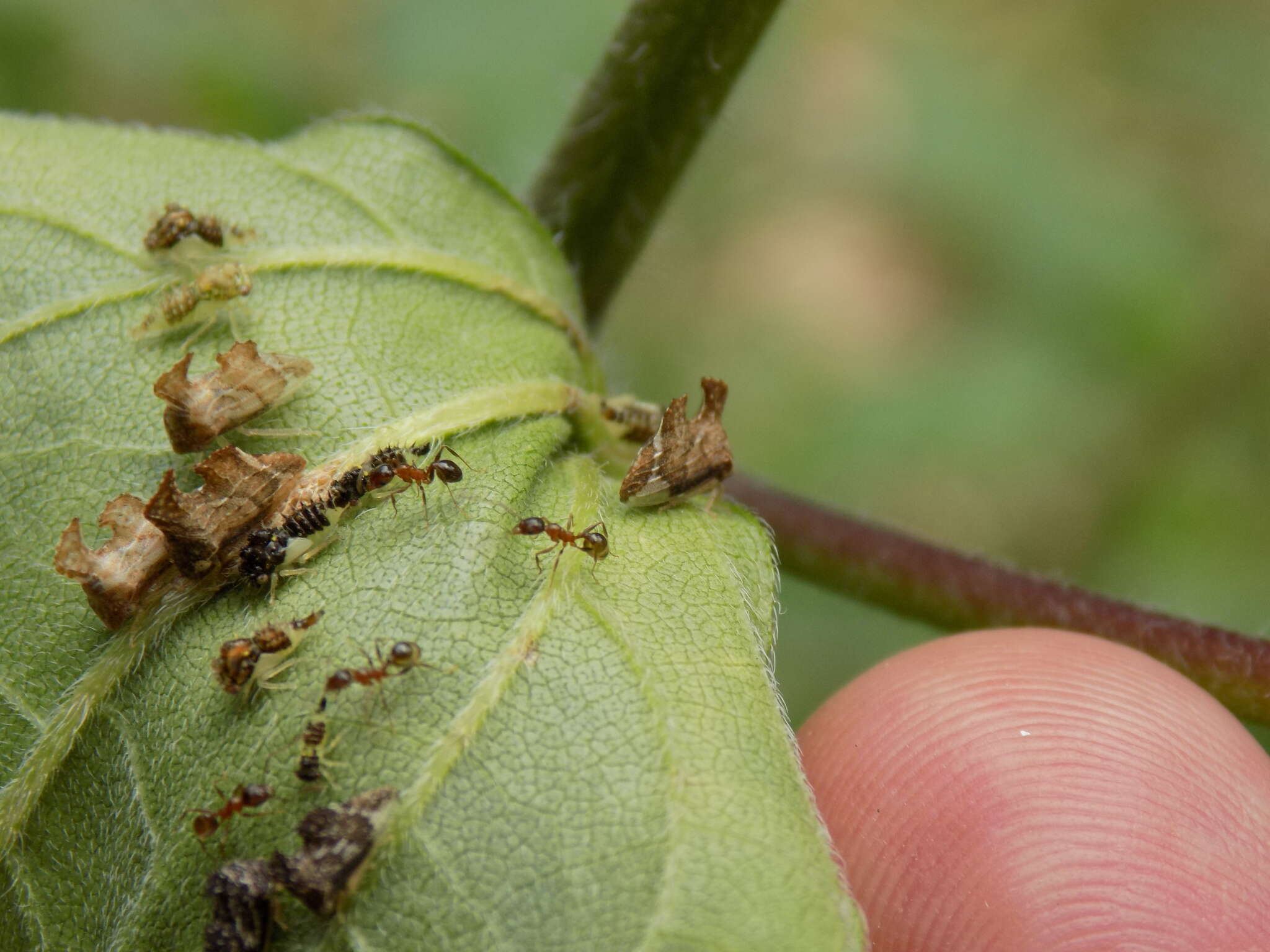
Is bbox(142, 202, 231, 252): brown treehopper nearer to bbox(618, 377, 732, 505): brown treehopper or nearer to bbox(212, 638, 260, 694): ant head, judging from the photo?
bbox(212, 638, 260, 694): ant head

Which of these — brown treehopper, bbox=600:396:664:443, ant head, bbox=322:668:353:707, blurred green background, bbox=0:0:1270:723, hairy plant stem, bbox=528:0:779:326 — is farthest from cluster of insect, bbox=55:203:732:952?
blurred green background, bbox=0:0:1270:723

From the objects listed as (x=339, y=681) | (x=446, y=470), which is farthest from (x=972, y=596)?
(x=339, y=681)

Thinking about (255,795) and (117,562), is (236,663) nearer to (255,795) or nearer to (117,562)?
(255,795)

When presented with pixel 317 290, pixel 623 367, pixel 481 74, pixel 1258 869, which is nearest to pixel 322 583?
pixel 317 290

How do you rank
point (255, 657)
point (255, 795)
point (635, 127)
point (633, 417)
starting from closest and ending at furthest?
point (255, 795) → point (255, 657) → point (633, 417) → point (635, 127)

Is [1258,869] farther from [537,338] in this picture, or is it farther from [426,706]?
[537,338]

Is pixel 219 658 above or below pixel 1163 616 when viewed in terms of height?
below
